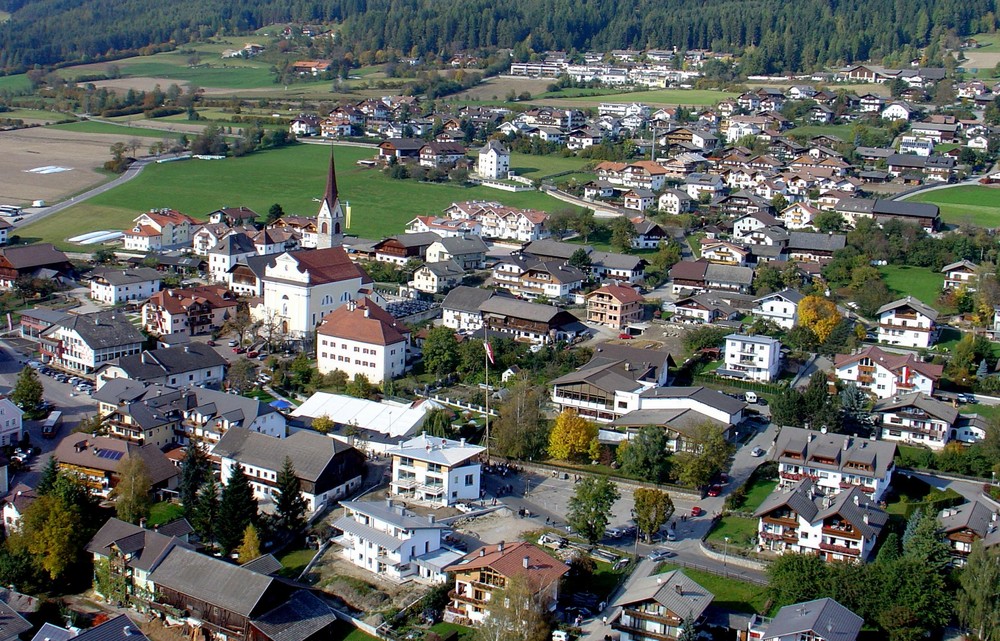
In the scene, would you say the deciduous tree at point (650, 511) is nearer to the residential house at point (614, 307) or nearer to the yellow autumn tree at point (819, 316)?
the yellow autumn tree at point (819, 316)

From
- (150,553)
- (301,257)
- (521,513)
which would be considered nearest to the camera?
(150,553)

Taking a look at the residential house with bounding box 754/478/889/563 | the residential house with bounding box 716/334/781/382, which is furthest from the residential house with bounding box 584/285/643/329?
the residential house with bounding box 754/478/889/563

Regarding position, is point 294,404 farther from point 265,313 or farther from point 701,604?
point 701,604

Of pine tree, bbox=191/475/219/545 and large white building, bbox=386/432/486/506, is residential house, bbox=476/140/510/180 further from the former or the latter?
pine tree, bbox=191/475/219/545

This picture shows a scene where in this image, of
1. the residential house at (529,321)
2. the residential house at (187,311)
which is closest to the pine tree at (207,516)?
the residential house at (187,311)

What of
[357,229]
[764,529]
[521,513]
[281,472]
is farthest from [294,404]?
[357,229]

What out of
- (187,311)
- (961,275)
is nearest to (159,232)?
(187,311)

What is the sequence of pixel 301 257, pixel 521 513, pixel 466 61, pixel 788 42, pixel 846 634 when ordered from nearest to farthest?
pixel 846 634 → pixel 521 513 → pixel 301 257 → pixel 788 42 → pixel 466 61

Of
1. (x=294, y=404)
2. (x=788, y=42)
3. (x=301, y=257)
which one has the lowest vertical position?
(x=294, y=404)
